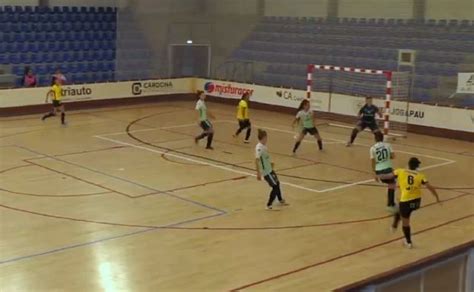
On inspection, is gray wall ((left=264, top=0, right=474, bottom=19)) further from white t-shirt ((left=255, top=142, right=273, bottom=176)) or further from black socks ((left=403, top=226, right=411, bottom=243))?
black socks ((left=403, top=226, right=411, bottom=243))

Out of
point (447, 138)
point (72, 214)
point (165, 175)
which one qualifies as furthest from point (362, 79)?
point (72, 214)

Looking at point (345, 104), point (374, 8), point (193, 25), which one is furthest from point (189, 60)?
point (345, 104)

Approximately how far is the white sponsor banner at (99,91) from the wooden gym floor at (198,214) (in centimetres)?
294

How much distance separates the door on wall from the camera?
3325cm

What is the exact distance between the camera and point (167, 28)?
33312 millimetres

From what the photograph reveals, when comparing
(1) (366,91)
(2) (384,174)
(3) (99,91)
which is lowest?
(2) (384,174)

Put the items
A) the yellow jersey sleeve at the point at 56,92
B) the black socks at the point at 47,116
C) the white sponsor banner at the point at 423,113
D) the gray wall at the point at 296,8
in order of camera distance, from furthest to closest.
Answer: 1. the gray wall at the point at 296,8
2. the black socks at the point at 47,116
3. the yellow jersey sleeve at the point at 56,92
4. the white sponsor banner at the point at 423,113

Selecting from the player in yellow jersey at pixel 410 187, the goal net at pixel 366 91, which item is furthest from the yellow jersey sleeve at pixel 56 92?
the player in yellow jersey at pixel 410 187

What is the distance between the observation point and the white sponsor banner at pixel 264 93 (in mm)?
27625

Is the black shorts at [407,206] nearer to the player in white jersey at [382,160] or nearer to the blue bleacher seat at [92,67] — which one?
the player in white jersey at [382,160]

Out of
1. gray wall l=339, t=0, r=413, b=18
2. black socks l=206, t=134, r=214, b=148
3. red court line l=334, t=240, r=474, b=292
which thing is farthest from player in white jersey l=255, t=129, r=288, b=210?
gray wall l=339, t=0, r=413, b=18

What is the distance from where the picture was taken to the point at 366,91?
28.1 metres

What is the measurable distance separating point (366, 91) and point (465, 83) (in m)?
3.96

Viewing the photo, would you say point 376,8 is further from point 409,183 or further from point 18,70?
point 409,183
